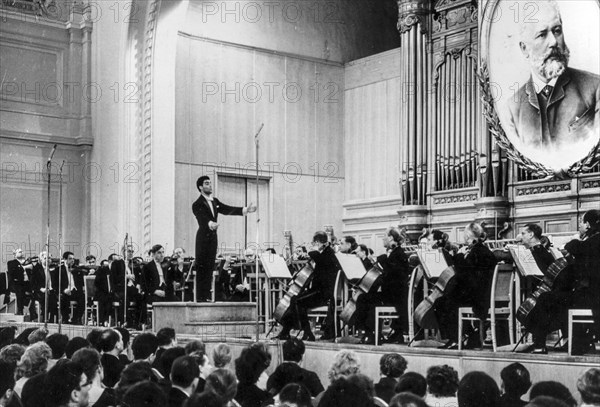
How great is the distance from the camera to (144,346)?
22.3 feet

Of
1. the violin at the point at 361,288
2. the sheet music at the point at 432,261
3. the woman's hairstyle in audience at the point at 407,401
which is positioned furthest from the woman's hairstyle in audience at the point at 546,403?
the violin at the point at 361,288

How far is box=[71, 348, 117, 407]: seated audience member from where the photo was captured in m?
5.30

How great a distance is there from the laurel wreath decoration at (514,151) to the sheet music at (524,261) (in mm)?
4641

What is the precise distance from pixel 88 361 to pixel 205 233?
19.7ft

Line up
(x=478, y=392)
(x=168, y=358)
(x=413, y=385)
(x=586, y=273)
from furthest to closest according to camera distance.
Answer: (x=586, y=273) < (x=168, y=358) < (x=413, y=385) < (x=478, y=392)

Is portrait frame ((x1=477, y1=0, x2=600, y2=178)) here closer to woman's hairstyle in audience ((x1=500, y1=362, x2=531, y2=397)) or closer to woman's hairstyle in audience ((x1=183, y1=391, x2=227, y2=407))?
woman's hairstyle in audience ((x1=500, y1=362, x2=531, y2=397))

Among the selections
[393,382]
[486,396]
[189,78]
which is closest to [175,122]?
[189,78]

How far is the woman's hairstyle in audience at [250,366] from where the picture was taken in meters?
5.47

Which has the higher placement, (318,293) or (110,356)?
(318,293)

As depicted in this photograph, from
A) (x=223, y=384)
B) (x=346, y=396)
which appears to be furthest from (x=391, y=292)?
(x=346, y=396)

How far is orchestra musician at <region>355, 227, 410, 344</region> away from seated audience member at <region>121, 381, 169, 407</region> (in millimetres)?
5581

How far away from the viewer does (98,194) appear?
1764cm

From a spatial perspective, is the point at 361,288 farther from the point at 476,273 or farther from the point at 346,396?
the point at 346,396

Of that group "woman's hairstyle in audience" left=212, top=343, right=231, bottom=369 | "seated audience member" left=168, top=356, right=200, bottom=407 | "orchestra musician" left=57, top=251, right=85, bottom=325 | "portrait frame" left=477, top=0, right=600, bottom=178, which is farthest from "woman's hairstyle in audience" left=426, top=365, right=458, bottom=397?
"orchestra musician" left=57, top=251, right=85, bottom=325
